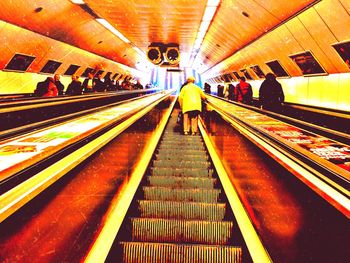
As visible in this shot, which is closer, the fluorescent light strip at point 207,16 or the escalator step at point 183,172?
the escalator step at point 183,172

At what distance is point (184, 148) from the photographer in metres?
7.54

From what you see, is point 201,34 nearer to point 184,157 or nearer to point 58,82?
point 58,82

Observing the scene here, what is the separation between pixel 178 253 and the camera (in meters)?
2.88

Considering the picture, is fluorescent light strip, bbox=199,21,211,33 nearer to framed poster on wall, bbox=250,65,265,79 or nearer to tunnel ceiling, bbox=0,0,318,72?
tunnel ceiling, bbox=0,0,318,72

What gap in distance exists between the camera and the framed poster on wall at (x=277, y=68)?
10.7m

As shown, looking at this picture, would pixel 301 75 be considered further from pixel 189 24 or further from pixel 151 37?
pixel 151 37

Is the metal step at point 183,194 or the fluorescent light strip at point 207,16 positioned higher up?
the fluorescent light strip at point 207,16

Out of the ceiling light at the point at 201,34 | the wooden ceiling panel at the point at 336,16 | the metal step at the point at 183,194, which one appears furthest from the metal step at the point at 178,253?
the ceiling light at the point at 201,34

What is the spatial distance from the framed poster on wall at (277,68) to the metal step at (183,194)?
287 inches

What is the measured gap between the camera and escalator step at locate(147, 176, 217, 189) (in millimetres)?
4836

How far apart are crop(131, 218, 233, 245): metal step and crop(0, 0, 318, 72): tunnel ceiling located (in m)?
4.84

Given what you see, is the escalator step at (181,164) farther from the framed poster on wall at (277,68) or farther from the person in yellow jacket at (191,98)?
the framed poster on wall at (277,68)

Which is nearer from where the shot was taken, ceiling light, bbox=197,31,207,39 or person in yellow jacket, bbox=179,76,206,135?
person in yellow jacket, bbox=179,76,206,135

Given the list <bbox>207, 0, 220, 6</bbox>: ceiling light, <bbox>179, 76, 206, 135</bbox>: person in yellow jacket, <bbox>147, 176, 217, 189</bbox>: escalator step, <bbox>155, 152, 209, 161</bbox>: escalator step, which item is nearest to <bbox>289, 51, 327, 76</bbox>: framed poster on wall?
<bbox>207, 0, 220, 6</bbox>: ceiling light
